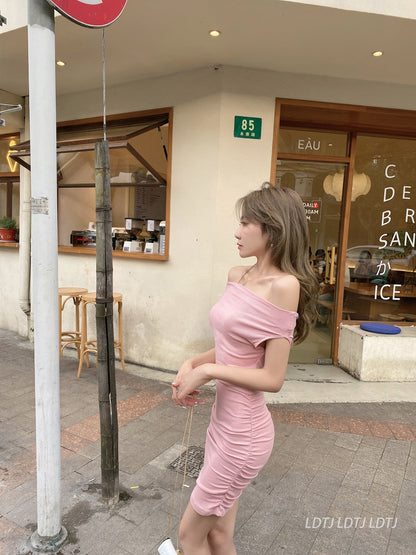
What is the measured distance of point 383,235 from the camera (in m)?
5.93

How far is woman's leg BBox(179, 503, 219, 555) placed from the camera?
1.73 m

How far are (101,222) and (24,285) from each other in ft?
15.6

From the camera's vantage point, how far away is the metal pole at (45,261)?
1992 millimetres

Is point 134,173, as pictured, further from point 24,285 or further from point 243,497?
point 243,497

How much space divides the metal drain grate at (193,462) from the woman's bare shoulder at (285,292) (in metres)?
2.00

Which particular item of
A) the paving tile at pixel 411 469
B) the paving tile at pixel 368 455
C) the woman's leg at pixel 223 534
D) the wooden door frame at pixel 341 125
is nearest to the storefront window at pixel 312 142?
the wooden door frame at pixel 341 125

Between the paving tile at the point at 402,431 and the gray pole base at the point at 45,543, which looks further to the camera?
the paving tile at the point at 402,431

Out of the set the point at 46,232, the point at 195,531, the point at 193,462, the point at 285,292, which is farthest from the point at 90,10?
the point at 193,462

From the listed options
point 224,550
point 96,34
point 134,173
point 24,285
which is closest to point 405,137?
point 134,173

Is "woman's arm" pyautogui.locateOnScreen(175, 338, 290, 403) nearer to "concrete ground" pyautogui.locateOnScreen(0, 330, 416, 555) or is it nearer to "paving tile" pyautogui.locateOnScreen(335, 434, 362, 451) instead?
"concrete ground" pyautogui.locateOnScreen(0, 330, 416, 555)

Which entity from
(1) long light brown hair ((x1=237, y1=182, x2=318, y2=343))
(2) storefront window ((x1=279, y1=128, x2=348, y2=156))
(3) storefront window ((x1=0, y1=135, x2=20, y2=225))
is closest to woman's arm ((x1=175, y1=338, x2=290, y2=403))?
(1) long light brown hair ((x1=237, y1=182, x2=318, y2=343))

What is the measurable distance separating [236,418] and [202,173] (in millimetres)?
3753

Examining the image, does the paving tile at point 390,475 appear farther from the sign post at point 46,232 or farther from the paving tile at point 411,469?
the sign post at point 46,232

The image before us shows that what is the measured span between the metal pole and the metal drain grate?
3.37ft
